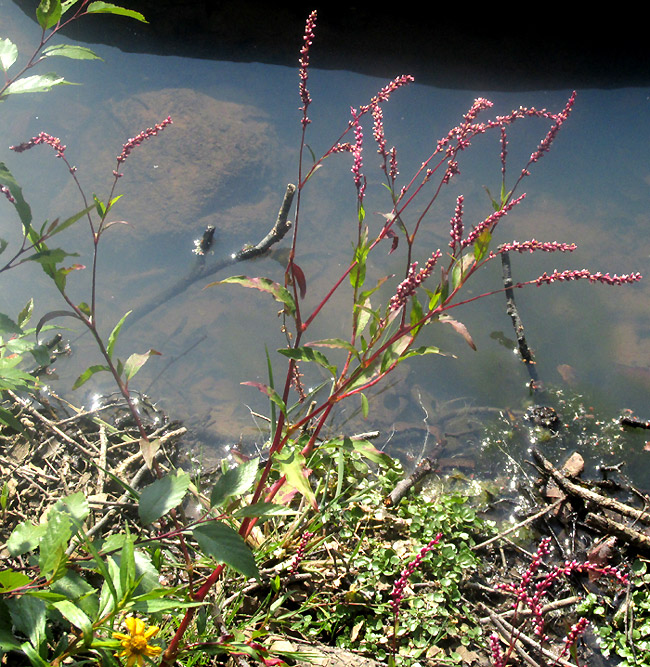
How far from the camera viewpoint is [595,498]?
9.08ft

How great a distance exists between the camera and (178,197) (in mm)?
5141

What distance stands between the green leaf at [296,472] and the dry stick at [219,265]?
9.72 ft

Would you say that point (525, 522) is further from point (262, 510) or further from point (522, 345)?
point (262, 510)

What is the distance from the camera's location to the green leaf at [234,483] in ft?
4.98

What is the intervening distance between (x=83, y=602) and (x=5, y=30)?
7463mm

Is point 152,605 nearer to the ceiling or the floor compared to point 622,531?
nearer to the ceiling

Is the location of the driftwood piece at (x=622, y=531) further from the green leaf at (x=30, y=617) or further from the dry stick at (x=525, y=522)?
the green leaf at (x=30, y=617)

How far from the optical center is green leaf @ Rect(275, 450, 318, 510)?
162cm

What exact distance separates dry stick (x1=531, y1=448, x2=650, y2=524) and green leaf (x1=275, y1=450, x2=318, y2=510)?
182 centimetres

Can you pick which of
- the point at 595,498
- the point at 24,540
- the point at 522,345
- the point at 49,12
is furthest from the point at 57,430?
the point at 522,345

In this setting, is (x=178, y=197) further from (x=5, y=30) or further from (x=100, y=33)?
(x=5, y=30)

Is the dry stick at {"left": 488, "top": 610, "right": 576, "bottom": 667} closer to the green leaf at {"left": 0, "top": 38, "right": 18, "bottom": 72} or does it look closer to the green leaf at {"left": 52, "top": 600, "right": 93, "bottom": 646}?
the green leaf at {"left": 52, "top": 600, "right": 93, "bottom": 646}

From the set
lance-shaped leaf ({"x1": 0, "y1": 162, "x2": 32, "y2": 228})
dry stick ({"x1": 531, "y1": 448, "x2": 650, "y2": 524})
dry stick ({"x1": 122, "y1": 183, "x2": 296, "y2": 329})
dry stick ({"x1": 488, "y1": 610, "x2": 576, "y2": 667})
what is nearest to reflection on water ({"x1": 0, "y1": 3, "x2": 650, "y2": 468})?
dry stick ({"x1": 122, "y1": 183, "x2": 296, "y2": 329})

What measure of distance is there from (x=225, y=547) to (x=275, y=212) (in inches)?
154
